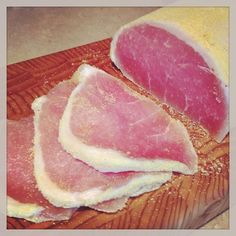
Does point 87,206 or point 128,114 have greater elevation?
point 128,114

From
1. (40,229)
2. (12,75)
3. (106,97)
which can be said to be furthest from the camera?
(12,75)

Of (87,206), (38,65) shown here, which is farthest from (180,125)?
(38,65)

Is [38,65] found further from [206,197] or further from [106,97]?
[206,197]

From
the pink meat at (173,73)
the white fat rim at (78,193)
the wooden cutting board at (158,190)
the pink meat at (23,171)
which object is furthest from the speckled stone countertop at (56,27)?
the white fat rim at (78,193)

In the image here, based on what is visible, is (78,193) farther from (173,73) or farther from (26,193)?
(173,73)

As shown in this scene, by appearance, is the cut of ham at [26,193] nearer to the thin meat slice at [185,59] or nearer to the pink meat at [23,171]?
the pink meat at [23,171]

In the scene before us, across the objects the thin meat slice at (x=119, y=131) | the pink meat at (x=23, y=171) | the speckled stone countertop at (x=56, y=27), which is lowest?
the pink meat at (x=23, y=171)

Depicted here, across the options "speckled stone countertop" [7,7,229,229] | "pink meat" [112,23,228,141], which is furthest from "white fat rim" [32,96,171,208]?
"speckled stone countertop" [7,7,229,229]
